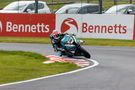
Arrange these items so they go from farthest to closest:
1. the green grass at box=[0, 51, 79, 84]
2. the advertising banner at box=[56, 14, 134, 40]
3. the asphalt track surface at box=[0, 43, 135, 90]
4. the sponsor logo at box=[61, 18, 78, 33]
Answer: the sponsor logo at box=[61, 18, 78, 33], the advertising banner at box=[56, 14, 134, 40], the green grass at box=[0, 51, 79, 84], the asphalt track surface at box=[0, 43, 135, 90]

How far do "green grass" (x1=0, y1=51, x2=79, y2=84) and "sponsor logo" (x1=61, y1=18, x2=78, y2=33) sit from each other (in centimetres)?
870

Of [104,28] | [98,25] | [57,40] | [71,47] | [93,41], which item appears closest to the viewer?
[71,47]

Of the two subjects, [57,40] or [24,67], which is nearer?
[24,67]

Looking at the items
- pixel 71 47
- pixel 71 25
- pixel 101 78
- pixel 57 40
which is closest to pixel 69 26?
pixel 71 25

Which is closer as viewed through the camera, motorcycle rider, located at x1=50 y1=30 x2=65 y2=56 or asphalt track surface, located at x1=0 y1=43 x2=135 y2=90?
asphalt track surface, located at x1=0 y1=43 x2=135 y2=90

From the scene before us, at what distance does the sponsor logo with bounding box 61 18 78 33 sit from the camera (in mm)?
27266

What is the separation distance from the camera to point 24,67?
49.8 ft

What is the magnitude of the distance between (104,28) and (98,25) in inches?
14.8

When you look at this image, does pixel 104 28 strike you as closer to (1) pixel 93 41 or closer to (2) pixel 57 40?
(1) pixel 93 41

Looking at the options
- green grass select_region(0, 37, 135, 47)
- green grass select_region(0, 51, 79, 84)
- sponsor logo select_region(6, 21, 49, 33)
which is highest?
green grass select_region(0, 51, 79, 84)

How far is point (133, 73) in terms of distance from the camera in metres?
14.0

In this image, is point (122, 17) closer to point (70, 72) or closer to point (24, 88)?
point (70, 72)

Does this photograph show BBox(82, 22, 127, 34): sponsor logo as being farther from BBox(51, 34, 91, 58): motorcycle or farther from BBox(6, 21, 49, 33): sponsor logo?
BBox(51, 34, 91, 58): motorcycle

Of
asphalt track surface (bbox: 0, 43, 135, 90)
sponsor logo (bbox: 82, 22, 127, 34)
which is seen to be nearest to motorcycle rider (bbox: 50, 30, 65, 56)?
asphalt track surface (bbox: 0, 43, 135, 90)
